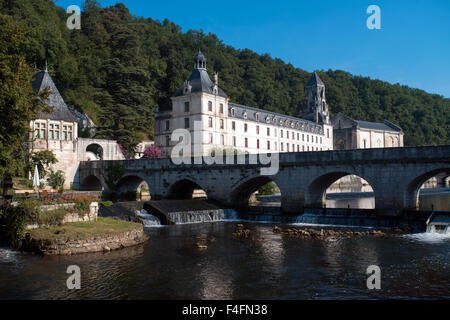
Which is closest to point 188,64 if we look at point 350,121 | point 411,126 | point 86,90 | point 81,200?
point 86,90

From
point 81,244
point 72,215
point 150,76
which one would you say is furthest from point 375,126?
point 81,244

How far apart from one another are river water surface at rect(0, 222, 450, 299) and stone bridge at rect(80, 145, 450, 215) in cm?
718

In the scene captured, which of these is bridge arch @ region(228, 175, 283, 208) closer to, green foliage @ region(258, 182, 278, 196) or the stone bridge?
the stone bridge

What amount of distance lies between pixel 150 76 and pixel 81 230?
7066cm

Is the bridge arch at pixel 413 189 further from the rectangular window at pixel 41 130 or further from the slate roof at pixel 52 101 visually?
the rectangular window at pixel 41 130

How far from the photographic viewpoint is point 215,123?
227ft

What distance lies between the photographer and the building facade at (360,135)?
10575cm

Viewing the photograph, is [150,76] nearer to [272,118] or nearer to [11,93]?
[272,118]

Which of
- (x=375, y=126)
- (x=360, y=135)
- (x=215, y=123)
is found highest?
(x=375, y=126)

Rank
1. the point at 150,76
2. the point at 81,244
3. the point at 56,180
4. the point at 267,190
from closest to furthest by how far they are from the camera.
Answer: the point at 81,244
the point at 56,180
the point at 267,190
the point at 150,76

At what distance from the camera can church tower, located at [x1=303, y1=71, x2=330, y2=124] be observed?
105062 mm

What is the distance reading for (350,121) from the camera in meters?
108

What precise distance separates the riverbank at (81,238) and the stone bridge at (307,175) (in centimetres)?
1681

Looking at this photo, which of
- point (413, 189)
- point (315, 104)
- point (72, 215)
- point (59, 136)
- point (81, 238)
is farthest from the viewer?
point (315, 104)
